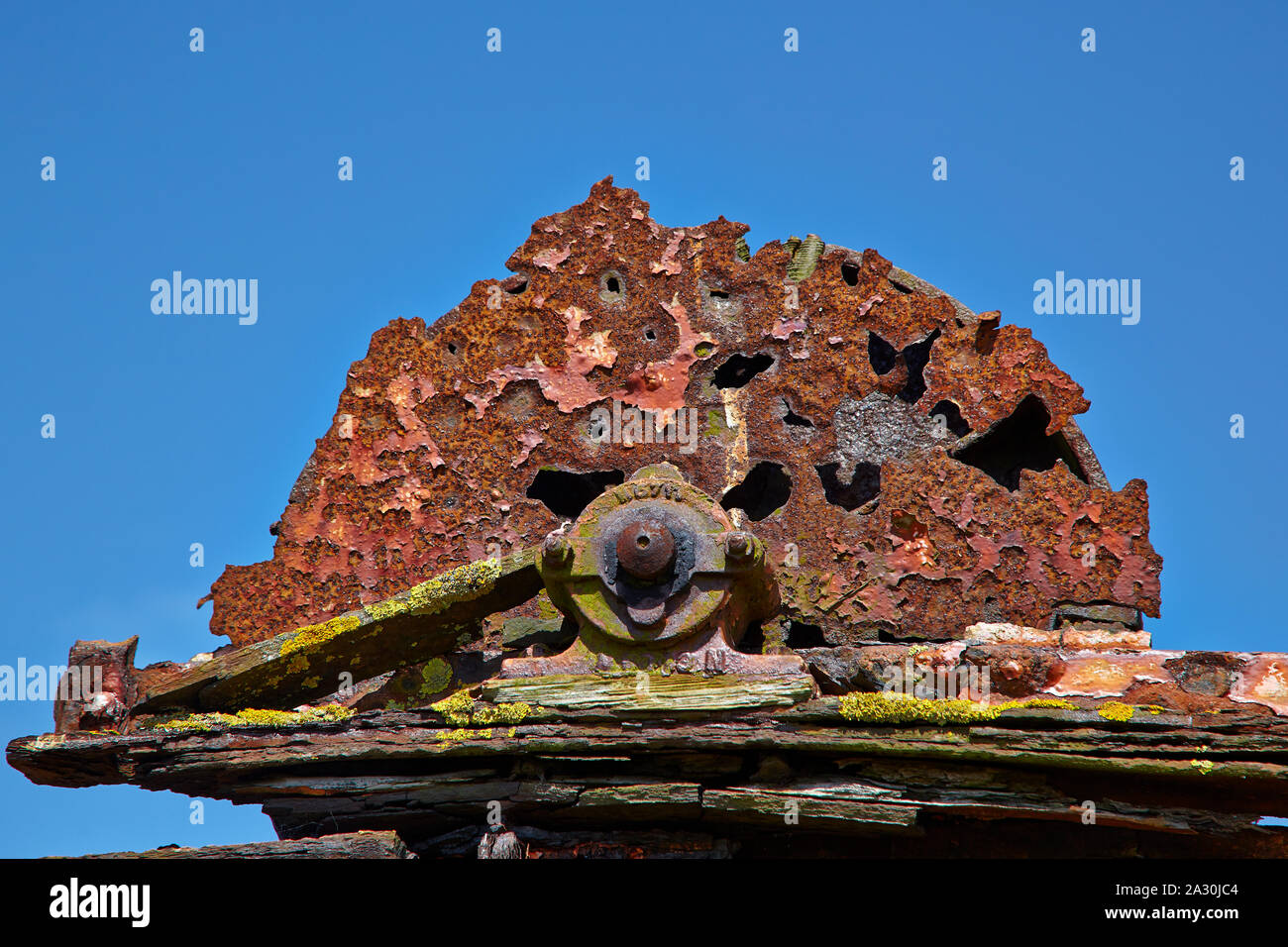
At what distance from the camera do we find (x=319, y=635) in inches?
448

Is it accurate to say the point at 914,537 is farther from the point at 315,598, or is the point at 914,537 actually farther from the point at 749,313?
the point at 315,598

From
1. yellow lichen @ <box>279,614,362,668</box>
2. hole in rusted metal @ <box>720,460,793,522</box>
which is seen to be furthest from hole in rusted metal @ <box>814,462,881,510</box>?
yellow lichen @ <box>279,614,362,668</box>

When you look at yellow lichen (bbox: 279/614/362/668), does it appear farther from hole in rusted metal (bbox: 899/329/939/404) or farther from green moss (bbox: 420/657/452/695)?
hole in rusted metal (bbox: 899/329/939/404)

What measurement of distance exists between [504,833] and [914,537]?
346 cm

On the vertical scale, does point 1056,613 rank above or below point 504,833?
above

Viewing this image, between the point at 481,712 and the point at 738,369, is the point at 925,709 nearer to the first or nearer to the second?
the point at 481,712

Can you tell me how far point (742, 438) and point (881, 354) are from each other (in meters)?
1.14

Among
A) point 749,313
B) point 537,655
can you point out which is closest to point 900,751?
point 537,655

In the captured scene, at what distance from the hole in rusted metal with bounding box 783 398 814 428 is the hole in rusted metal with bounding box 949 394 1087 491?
3.22 ft

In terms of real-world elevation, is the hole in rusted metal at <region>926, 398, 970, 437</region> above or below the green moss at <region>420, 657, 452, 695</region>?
above

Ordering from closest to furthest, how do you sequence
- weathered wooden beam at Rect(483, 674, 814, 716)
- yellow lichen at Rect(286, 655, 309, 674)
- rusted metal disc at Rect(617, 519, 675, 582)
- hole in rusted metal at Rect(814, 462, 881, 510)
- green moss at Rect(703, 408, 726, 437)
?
weathered wooden beam at Rect(483, 674, 814, 716)
rusted metal disc at Rect(617, 519, 675, 582)
yellow lichen at Rect(286, 655, 309, 674)
hole in rusted metal at Rect(814, 462, 881, 510)
green moss at Rect(703, 408, 726, 437)

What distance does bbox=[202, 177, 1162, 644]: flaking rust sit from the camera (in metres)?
12.1

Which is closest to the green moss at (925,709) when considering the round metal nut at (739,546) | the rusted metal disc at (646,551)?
the round metal nut at (739,546)

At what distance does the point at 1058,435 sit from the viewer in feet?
41.2
